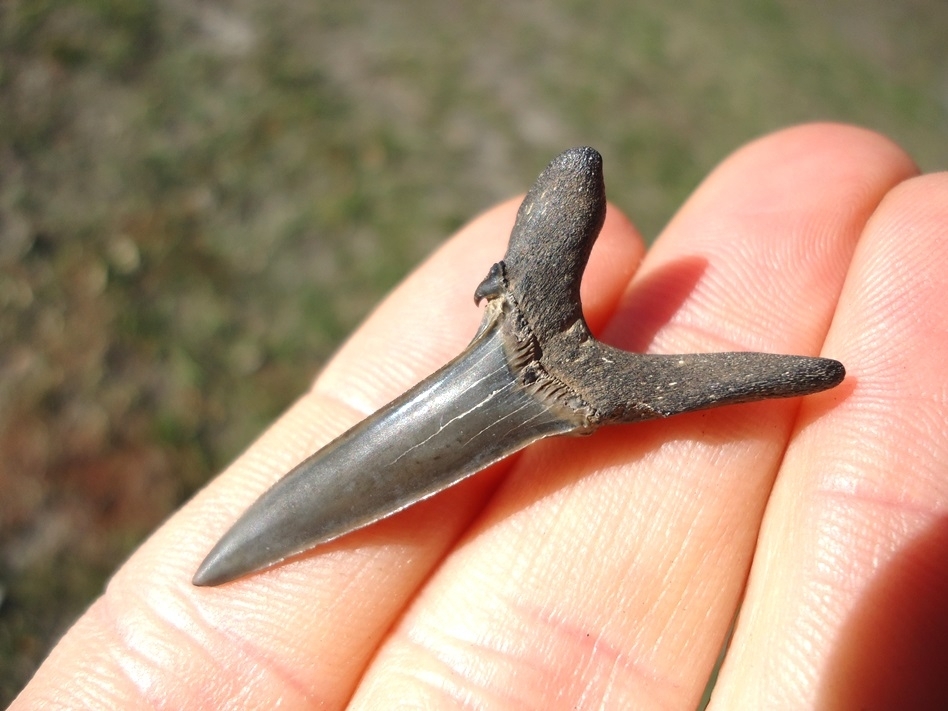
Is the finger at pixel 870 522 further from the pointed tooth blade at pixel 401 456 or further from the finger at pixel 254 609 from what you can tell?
the finger at pixel 254 609

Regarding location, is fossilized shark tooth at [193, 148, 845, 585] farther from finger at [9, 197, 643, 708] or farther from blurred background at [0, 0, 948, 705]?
blurred background at [0, 0, 948, 705]

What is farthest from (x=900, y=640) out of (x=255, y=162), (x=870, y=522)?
(x=255, y=162)

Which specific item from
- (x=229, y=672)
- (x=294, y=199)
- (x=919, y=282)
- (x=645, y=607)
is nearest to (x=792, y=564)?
(x=645, y=607)

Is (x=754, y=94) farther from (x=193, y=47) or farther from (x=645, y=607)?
(x=645, y=607)

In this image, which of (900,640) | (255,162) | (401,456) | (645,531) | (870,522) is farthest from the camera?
(255,162)

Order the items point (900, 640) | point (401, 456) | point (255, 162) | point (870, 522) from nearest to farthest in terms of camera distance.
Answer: point (900, 640)
point (870, 522)
point (401, 456)
point (255, 162)

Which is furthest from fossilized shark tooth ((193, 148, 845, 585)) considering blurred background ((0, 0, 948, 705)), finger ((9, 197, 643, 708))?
blurred background ((0, 0, 948, 705))

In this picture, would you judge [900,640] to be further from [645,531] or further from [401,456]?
[401,456]
